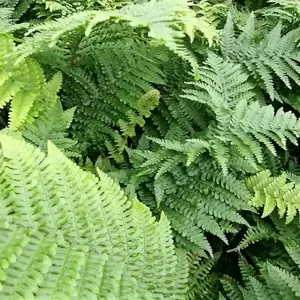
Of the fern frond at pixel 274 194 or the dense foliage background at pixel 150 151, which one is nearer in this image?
the dense foliage background at pixel 150 151

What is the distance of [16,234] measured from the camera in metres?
1.35

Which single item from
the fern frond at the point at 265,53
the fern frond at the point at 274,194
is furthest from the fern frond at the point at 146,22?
the fern frond at the point at 274,194

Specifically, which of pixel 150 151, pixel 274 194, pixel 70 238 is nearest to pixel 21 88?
pixel 150 151

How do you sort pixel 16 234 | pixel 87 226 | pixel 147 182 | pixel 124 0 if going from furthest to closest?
pixel 124 0 < pixel 147 182 < pixel 87 226 < pixel 16 234

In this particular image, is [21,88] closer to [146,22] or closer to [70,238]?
[146,22]

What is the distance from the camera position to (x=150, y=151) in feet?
6.66

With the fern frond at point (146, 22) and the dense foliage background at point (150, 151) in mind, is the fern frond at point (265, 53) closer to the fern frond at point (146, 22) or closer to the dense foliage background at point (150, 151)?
the dense foliage background at point (150, 151)

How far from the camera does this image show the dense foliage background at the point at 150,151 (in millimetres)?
1445

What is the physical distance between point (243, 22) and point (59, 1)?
3.22 ft

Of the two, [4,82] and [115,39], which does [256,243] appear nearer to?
[115,39]

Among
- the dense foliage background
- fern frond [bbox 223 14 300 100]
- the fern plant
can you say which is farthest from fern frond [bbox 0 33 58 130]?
fern frond [bbox 223 14 300 100]

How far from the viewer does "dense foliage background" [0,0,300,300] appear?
145cm

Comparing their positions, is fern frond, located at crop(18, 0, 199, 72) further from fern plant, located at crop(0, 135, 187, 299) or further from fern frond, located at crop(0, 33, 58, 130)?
fern plant, located at crop(0, 135, 187, 299)

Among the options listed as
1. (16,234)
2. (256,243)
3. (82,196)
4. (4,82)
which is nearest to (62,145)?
(4,82)
